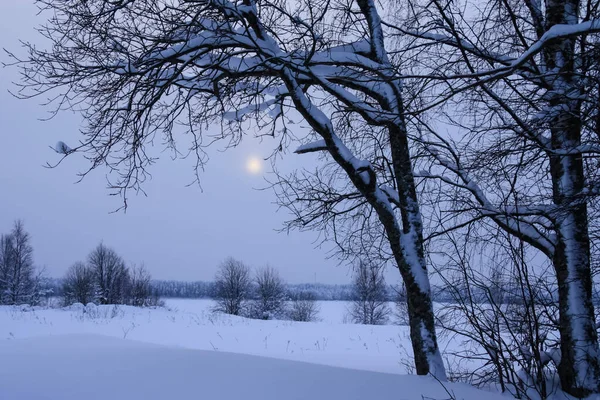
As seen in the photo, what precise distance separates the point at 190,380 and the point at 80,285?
159 ft

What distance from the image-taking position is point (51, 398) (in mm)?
2889

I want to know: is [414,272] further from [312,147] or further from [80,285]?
[80,285]

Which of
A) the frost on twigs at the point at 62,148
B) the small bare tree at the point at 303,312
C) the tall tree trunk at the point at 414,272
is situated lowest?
the small bare tree at the point at 303,312

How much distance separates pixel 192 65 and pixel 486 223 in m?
4.04

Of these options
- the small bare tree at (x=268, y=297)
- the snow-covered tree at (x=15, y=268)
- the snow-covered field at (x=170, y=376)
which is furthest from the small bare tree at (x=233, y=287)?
the snow-covered field at (x=170, y=376)

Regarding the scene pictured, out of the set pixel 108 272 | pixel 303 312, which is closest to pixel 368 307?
pixel 303 312

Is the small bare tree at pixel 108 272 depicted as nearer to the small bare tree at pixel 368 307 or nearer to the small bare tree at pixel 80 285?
the small bare tree at pixel 80 285

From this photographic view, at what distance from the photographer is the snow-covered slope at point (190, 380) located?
3.01 m

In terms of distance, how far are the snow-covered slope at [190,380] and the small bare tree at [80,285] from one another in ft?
153

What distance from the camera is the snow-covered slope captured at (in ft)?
9.88

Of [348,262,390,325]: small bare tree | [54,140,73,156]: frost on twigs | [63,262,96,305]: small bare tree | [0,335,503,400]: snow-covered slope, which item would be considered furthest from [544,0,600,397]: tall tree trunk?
[63,262,96,305]: small bare tree

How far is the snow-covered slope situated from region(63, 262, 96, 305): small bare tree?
46545mm

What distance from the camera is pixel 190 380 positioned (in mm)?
3299

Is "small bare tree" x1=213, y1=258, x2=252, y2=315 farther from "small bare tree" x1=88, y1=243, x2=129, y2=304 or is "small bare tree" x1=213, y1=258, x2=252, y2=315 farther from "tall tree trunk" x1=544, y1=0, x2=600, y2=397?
"tall tree trunk" x1=544, y1=0, x2=600, y2=397
